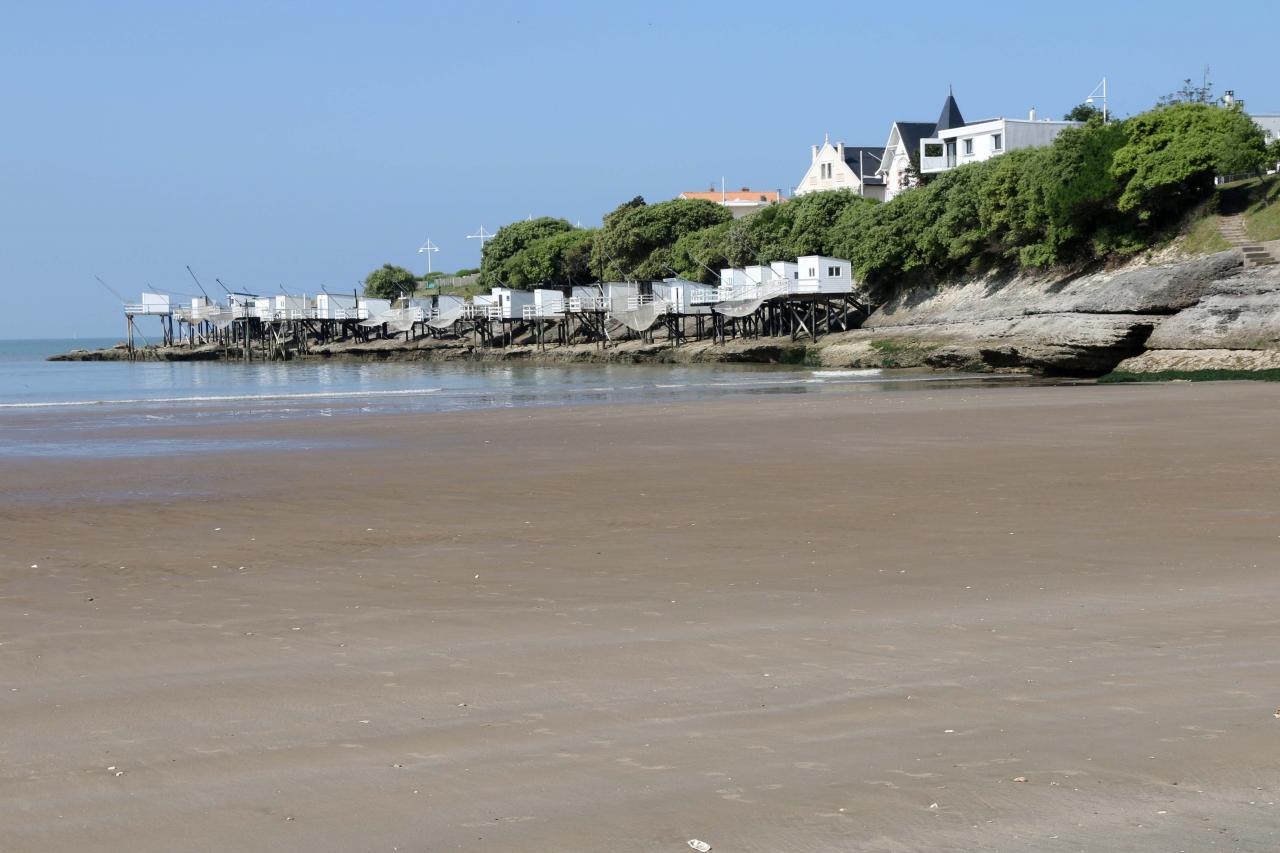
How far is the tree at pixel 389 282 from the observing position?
429ft

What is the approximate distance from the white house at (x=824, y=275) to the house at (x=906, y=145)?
76.4 ft

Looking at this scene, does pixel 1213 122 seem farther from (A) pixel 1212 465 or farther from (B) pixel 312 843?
(B) pixel 312 843

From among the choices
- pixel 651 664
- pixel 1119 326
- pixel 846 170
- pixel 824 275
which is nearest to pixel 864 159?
pixel 846 170

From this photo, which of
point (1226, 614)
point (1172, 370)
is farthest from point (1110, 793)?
point (1172, 370)

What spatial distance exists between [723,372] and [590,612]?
146ft

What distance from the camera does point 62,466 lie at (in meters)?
17.2

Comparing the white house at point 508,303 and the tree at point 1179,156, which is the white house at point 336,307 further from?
the tree at point 1179,156

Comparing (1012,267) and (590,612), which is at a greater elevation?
(1012,267)

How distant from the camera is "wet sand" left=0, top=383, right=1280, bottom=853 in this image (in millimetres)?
4309

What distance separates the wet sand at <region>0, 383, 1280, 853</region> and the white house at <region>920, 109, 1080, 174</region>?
65729 mm

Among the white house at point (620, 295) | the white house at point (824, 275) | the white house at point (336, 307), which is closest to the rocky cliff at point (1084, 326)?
the white house at point (824, 275)

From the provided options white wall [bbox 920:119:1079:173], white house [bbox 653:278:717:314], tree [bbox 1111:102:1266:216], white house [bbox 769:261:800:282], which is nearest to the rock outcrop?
tree [bbox 1111:102:1266:216]

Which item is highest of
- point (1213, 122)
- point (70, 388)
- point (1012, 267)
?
point (1213, 122)

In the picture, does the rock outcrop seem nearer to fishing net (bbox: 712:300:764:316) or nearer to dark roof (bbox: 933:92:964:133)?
fishing net (bbox: 712:300:764:316)
